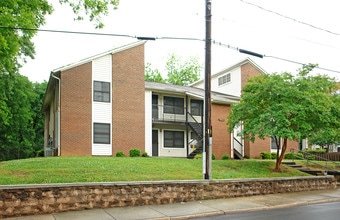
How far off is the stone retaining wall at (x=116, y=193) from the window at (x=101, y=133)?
1108 cm

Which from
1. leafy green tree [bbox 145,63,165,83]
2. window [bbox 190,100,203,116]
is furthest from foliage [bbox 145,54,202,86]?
window [bbox 190,100,203,116]

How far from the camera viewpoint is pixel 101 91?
21.5 m

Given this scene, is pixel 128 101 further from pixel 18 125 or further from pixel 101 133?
pixel 18 125

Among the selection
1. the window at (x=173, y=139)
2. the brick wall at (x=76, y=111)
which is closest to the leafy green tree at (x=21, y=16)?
the brick wall at (x=76, y=111)

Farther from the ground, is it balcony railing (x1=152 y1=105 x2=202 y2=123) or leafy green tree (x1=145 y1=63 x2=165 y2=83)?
leafy green tree (x1=145 y1=63 x2=165 y2=83)

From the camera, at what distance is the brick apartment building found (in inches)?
800

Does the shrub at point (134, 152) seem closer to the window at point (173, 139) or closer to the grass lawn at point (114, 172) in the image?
the window at point (173, 139)

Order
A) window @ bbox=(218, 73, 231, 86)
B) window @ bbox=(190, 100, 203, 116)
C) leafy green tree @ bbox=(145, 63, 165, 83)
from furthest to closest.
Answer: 1. leafy green tree @ bbox=(145, 63, 165, 83)
2. window @ bbox=(218, 73, 231, 86)
3. window @ bbox=(190, 100, 203, 116)

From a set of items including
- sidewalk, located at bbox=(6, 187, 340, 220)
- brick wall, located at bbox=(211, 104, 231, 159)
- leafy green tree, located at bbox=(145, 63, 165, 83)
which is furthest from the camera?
leafy green tree, located at bbox=(145, 63, 165, 83)

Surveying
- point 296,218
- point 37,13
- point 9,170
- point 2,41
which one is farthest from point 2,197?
point 37,13

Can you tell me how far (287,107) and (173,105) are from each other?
12.5m

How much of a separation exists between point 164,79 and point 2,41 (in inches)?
1723

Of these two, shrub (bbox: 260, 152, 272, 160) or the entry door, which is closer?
the entry door

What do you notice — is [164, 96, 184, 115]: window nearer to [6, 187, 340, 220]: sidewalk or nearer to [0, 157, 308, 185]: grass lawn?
[0, 157, 308, 185]: grass lawn
